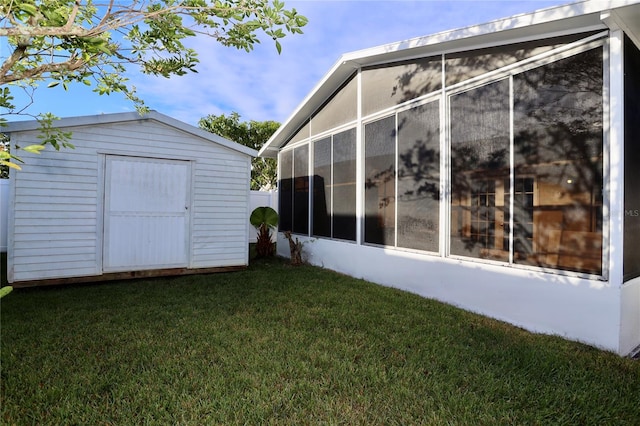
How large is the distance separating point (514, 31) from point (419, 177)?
6.76 ft

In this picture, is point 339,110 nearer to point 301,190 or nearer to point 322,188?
point 322,188

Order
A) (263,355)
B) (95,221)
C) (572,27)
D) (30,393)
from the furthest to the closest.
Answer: (95,221)
(572,27)
(263,355)
(30,393)

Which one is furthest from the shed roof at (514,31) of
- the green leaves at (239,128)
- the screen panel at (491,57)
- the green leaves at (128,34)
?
the green leaves at (239,128)

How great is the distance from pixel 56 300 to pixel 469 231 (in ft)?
18.3

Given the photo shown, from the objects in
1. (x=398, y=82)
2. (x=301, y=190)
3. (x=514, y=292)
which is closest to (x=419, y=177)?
(x=398, y=82)

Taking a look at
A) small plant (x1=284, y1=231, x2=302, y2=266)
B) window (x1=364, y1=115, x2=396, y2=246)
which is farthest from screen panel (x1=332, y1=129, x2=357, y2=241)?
small plant (x1=284, y1=231, x2=302, y2=266)

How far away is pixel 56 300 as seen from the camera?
459 centimetres

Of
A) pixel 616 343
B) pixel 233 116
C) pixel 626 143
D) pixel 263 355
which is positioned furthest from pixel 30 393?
pixel 233 116

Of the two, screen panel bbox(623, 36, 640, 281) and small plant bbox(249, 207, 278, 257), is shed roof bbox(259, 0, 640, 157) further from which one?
small plant bbox(249, 207, 278, 257)

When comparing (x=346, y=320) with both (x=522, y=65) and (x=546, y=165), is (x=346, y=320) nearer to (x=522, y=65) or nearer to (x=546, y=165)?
(x=546, y=165)

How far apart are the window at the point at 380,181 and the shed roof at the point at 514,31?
42.4 inches

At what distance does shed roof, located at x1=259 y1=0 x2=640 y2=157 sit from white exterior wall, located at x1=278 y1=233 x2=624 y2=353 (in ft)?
7.70

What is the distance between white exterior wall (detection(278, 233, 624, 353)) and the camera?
3078mm

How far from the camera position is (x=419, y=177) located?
16.3 ft
